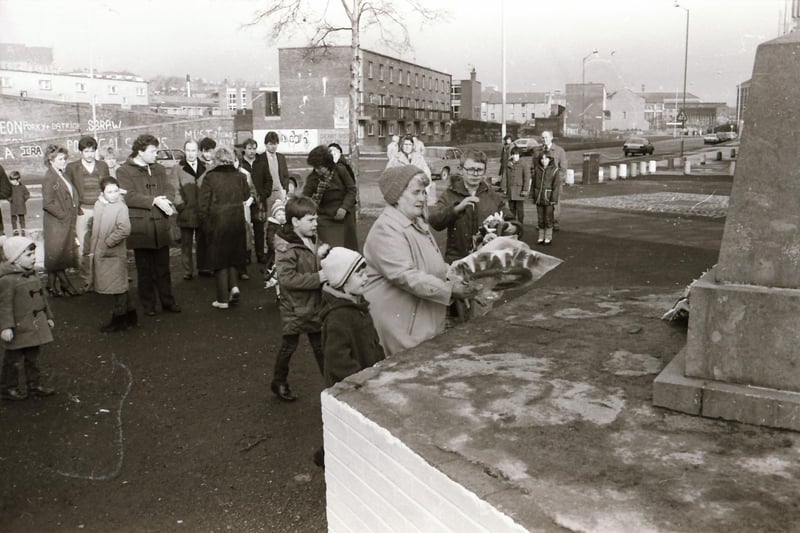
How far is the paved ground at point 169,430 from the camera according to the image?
418 centimetres

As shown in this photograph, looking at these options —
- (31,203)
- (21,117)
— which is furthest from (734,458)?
(21,117)

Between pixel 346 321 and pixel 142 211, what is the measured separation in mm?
4947

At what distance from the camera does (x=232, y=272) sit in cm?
893

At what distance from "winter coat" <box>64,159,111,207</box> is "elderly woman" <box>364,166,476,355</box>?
653 cm

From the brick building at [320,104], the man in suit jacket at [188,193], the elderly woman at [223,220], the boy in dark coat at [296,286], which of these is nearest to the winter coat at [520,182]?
the man in suit jacket at [188,193]

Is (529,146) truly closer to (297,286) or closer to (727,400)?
(297,286)

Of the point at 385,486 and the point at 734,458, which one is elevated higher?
the point at 734,458

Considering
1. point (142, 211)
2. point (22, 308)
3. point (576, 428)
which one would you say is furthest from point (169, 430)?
point (142, 211)

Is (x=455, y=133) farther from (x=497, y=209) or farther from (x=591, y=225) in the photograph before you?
(x=497, y=209)

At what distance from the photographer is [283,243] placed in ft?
19.1

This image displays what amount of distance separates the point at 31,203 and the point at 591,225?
16703mm

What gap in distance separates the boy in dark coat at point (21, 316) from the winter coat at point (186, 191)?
446 cm

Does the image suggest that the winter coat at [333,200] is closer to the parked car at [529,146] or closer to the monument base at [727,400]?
the parked car at [529,146]

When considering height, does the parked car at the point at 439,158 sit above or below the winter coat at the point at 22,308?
above
